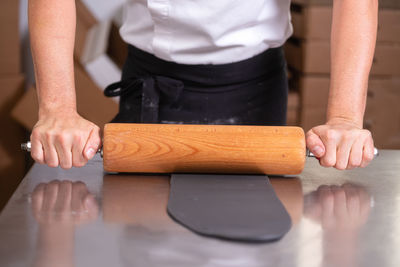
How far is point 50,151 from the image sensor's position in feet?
3.10

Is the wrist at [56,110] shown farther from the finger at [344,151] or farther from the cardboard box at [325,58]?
the cardboard box at [325,58]

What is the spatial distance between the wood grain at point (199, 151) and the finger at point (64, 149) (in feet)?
0.18

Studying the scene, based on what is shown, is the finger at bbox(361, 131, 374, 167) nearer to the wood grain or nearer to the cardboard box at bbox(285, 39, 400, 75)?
the wood grain

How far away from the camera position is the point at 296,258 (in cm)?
66

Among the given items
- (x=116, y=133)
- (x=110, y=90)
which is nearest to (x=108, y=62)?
(x=110, y=90)

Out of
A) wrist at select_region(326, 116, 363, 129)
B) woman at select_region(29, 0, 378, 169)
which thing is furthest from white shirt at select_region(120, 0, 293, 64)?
wrist at select_region(326, 116, 363, 129)

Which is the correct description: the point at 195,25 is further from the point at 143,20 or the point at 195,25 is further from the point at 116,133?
the point at 116,133

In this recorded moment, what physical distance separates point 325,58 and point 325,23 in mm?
132

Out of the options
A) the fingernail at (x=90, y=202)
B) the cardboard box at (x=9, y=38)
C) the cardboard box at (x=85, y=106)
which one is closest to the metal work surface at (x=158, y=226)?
the fingernail at (x=90, y=202)

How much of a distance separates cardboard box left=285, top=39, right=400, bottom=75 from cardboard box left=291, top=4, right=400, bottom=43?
3 cm

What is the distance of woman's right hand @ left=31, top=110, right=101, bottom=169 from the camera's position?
0.94 metres

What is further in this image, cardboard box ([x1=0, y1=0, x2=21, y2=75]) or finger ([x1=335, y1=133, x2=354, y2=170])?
cardboard box ([x1=0, y1=0, x2=21, y2=75])

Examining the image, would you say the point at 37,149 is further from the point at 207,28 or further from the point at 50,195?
the point at 207,28

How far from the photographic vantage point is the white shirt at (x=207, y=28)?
1184mm
